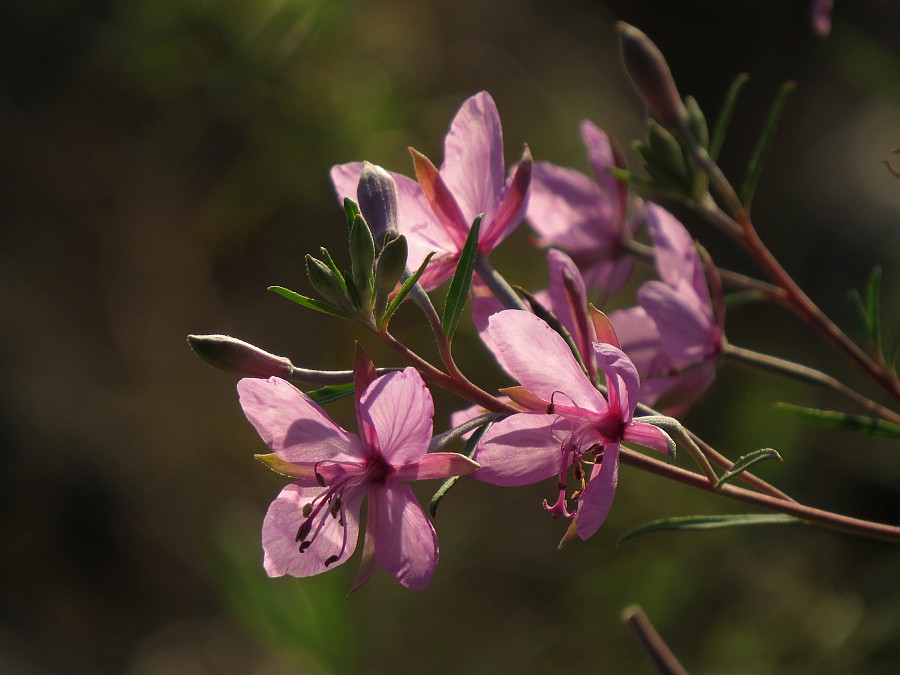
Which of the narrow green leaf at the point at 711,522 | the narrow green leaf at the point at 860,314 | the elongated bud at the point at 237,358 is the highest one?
the elongated bud at the point at 237,358

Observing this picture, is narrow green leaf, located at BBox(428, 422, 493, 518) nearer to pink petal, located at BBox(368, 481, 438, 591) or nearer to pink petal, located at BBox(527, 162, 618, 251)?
pink petal, located at BBox(368, 481, 438, 591)

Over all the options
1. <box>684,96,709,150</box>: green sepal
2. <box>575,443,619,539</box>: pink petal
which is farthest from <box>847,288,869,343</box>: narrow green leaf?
<box>575,443,619,539</box>: pink petal

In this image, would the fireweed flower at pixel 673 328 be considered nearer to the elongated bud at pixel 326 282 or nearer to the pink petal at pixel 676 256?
the pink petal at pixel 676 256

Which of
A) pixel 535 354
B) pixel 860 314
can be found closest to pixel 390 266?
pixel 535 354

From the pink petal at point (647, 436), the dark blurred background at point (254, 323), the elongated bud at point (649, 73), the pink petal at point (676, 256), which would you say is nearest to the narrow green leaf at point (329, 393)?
the pink petal at point (647, 436)

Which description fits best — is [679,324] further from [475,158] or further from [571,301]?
[475,158]

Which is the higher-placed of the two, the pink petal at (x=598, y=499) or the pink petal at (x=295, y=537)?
the pink petal at (x=598, y=499)

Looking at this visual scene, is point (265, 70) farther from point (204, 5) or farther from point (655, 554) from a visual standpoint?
point (655, 554)
